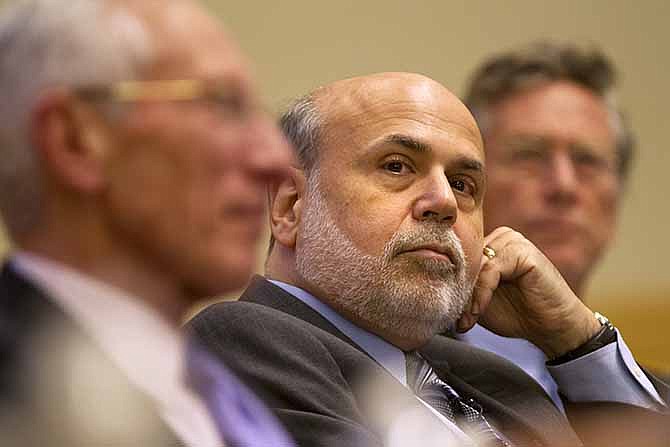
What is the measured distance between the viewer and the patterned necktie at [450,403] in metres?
1.95

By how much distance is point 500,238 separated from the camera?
230 cm

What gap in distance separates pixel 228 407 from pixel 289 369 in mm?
465

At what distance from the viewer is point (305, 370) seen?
69.9 inches

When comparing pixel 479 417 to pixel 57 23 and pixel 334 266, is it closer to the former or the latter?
pixel 334 266

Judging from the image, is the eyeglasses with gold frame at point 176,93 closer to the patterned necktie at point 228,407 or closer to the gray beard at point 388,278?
the patterned necktie at point 228,407

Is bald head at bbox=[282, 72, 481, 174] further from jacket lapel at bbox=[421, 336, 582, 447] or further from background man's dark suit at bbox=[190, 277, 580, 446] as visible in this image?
jacket lapel at bbox=[421, 336, 582, 447]

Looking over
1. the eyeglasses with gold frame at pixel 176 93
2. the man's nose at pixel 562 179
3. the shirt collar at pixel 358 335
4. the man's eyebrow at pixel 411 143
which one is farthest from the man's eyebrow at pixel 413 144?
the man's nose at pixel 562 179

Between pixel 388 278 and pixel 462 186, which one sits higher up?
pixel 462 186

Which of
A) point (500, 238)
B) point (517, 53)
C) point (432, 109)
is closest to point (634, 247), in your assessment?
point (517, 53)

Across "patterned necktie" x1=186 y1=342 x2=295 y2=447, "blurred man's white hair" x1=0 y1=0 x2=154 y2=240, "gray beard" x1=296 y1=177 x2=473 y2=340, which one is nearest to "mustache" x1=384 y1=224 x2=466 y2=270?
"gray beard" x1=296 y1=177 x2=473 y2=340

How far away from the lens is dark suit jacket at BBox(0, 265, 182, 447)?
1118 millimetres

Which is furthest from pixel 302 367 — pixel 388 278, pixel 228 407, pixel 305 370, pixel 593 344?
pixel 593 344

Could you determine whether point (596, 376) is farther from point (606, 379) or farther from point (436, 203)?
point (436, 203)

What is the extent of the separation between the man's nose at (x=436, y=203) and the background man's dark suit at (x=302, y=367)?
230mm
